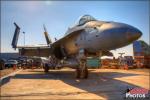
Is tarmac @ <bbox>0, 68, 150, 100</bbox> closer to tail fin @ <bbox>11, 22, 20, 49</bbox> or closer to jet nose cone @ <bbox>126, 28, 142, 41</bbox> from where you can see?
jet nose cone @ <bbox>126, 28, 142, 41</bbox>

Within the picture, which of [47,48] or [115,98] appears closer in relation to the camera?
[115,98]

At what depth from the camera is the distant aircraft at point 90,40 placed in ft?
28.1

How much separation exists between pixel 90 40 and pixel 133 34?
2.73 m

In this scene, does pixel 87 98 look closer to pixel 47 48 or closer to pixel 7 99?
pixel 7 99

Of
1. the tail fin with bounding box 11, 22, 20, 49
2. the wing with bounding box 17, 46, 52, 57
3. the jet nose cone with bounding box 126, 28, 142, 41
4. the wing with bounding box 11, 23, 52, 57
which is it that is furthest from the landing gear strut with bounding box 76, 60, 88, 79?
→ the tail fin with bounding box 11, 22, 20, 49

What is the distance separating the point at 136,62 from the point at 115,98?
20.3 m

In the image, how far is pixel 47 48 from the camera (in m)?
18.3

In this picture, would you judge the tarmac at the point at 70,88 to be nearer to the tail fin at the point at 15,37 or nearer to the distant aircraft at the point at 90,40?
the distant aircraft at the point at 90,40

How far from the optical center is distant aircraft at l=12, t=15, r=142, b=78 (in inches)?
337

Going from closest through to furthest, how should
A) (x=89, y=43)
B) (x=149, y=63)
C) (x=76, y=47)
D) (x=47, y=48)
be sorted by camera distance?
(x=89, y=43), (x=76, y=47), (x=47, y=48), (x=149, y=63)

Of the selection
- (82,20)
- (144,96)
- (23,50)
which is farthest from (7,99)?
(23,50)

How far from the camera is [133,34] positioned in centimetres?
823

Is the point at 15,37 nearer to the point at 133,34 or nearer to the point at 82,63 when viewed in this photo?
the point at 82,63

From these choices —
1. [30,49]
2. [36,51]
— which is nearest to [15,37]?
[30,49]
